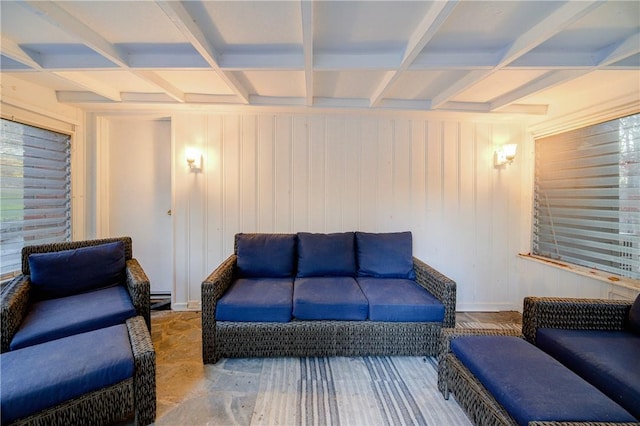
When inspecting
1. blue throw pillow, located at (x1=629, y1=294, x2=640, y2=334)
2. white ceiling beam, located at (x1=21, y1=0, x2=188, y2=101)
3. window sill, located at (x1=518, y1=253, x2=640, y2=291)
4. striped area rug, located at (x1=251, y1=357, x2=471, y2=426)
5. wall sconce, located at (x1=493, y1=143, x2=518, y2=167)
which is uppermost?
white ceiling beam, located at (x1=21, y1=0, x2=188, y2=101)

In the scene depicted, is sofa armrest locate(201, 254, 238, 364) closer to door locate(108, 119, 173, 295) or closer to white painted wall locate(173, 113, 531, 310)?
white painted wall locate(173, 113, 531, 310)

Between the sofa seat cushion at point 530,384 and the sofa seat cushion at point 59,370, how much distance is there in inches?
79.4

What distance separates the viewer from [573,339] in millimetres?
1597

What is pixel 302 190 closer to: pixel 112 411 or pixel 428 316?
pixel 428 316

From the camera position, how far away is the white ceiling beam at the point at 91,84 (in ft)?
7.14

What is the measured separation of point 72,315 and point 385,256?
2713 millimetres

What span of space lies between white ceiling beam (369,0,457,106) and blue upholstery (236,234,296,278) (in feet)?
6.25

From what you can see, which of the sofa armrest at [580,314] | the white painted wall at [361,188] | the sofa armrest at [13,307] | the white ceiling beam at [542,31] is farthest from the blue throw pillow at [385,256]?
the sofa armrest at [13,307]

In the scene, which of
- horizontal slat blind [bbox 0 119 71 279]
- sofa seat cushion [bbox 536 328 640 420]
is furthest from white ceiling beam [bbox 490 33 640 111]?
horizontal slat blind [bbox 0 119 71 279]

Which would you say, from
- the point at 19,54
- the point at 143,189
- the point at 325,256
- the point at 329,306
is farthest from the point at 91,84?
the point at 329,306

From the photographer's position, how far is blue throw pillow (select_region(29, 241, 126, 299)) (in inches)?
81.7

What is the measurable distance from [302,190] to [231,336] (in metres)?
1.76

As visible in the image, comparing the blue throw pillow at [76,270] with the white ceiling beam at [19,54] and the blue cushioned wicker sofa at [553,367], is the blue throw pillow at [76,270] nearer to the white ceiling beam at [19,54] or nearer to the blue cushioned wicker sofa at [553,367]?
the white ceiling beam at [19,54]

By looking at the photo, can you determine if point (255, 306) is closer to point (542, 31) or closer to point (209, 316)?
point (209, 316)
